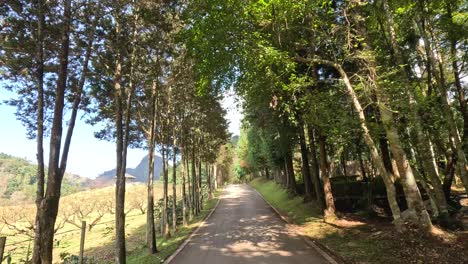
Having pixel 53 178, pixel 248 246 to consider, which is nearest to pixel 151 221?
pixel 248 246

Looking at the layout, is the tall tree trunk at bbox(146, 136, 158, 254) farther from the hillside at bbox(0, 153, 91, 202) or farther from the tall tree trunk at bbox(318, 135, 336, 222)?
the hillside at bbox(0, 153, 91, 202)

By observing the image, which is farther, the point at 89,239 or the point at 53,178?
the point at 89,239

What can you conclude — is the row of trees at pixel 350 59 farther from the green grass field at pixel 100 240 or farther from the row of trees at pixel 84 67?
the green grass field at pixel 100 240

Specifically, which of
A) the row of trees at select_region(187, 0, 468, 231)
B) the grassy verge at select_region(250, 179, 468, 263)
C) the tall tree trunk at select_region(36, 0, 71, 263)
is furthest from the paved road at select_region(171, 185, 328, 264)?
the tall tree trunk at select_region(36, 0, 71, 263)

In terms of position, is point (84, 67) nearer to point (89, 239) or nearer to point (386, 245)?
point (386, 245)

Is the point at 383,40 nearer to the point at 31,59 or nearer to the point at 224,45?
the point at 224,45

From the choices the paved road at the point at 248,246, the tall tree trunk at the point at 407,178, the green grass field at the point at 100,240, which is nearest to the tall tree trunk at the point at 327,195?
the paved road at the point at 248,246

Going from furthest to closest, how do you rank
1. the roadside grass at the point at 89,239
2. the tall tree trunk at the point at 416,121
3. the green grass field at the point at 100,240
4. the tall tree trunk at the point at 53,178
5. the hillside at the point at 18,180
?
the hillside at the point at 18,180 → the roadside grass at the point at 89,239 → the green grass field at the point at 100,240 → the tall tree trunk at the point at 416,121 → the tall tree trunk at the point at 53,178

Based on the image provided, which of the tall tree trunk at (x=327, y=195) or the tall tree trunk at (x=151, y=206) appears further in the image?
the tall tree trunk at (x=327, y=195)

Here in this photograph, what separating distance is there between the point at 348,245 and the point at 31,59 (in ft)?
38.7

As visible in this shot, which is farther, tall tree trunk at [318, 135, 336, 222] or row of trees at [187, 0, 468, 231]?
tall tree trunk at [318, 135, 336, 222]

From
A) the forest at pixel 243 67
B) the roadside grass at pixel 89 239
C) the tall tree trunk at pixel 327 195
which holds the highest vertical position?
the forest at pixel 243 67

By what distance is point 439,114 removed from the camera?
47.6ft

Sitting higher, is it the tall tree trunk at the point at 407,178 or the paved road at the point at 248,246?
the tall tree trunk at the point at 407,178
